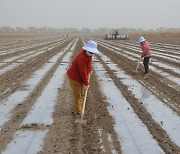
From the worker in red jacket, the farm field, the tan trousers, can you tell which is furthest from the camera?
the tan trousers

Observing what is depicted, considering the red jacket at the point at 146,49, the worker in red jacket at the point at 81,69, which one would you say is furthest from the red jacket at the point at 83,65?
the red jacket at the point at 146,49

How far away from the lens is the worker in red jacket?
6.30 m

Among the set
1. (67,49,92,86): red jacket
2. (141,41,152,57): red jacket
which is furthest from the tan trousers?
(141,41,152,57): red jacket

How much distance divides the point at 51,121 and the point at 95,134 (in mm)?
1164

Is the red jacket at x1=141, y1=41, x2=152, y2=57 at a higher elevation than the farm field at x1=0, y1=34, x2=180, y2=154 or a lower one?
higher

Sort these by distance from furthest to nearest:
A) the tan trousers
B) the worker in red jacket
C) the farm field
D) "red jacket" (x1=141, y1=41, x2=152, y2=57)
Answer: "red jacket" (x1=141, y1=41, x2=152, y2=57) → the tan trousers → the worker in red jacket → the farm field

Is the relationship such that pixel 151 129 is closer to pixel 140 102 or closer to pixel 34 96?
pixel 140 102

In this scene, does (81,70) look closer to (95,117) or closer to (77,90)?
(77,90)

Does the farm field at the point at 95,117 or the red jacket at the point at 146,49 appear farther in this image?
the red jacket at the point at 146,49

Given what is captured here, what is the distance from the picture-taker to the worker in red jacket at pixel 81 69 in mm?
6305

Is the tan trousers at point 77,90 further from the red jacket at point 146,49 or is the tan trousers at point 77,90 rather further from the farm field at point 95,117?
the red jacket at point 146,49

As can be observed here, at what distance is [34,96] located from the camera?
29.2 feet

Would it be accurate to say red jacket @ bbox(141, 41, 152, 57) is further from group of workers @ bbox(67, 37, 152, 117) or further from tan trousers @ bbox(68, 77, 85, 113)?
tan trousers @ bbox(68, 77, 85, 113)

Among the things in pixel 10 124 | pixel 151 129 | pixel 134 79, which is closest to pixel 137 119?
pixel 151 129
